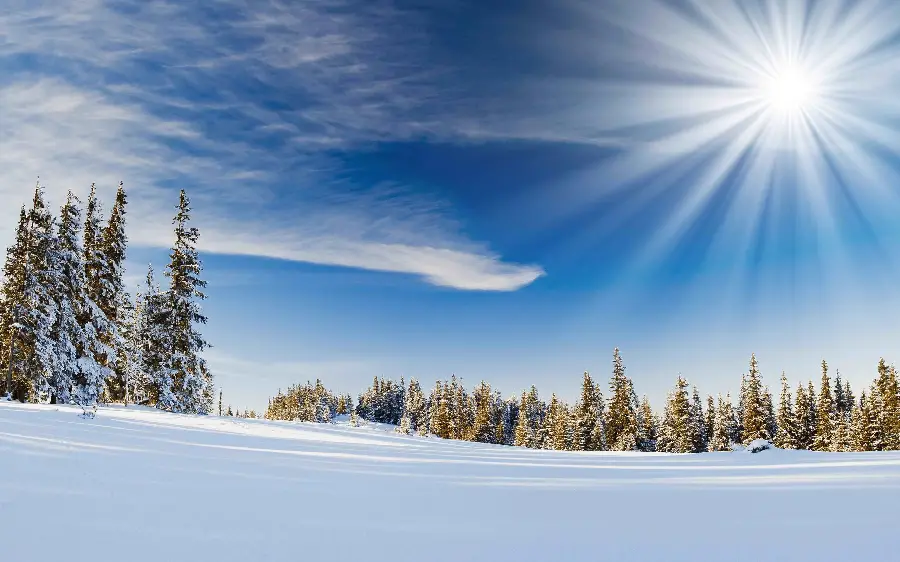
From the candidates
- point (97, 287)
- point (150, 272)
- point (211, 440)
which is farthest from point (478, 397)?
point (211, 440)

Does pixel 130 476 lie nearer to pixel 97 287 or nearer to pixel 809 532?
pixel 809 532

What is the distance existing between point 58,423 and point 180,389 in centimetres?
2102

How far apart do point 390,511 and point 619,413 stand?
5517 cm

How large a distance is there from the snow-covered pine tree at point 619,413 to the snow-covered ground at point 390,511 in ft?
154

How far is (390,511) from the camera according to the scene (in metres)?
6.20

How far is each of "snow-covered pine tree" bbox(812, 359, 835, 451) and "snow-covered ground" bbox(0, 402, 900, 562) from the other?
5700 cm

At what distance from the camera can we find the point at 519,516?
634 cm

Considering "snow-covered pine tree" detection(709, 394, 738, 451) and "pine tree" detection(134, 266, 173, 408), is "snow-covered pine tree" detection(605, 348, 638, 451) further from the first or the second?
"pine tree" detection(134, 266, 173, 408)

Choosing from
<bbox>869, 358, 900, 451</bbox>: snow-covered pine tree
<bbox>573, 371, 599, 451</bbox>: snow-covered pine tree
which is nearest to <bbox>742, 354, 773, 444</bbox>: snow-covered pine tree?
<bbox>869, 358, 900, 451</bbox>: snow-covered pine tree

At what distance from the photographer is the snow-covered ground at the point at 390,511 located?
176 inches

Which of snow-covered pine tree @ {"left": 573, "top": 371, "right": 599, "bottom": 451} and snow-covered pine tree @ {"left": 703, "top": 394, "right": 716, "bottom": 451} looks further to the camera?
snow-covered pine tree @ {"left": 703, "top": 394, "right": 716, "bottom": 451}

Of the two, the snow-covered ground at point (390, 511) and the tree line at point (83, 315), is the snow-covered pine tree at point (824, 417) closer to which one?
the snow-covered ground at point (390, 511)

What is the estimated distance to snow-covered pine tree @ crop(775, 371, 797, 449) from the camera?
2201 inches

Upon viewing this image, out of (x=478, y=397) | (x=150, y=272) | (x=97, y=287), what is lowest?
(x=478, y=397)
